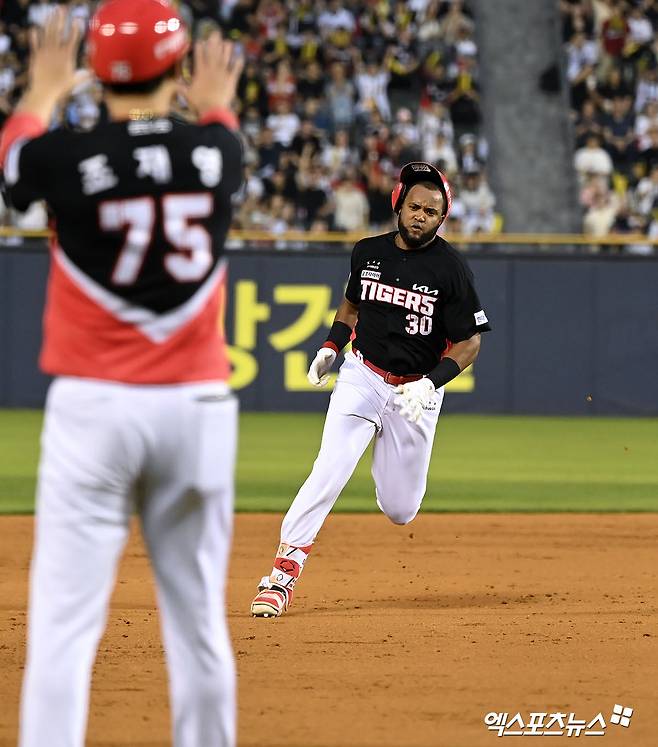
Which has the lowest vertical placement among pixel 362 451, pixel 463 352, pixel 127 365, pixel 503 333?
pixel 503 333

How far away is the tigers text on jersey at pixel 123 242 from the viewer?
3.90m

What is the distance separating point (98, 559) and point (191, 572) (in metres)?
0.27

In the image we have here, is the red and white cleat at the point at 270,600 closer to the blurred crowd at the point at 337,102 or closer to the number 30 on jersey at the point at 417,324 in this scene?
the number 30 on jersey at the point at 417,324

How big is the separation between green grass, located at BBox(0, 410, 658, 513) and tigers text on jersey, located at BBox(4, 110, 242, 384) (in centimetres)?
832

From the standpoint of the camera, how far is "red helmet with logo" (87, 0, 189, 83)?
390 cm

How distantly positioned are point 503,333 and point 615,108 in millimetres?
6491

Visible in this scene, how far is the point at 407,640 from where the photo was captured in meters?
7.15

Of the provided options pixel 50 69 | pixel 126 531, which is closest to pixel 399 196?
pixel 50 69

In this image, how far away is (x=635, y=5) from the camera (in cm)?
2662

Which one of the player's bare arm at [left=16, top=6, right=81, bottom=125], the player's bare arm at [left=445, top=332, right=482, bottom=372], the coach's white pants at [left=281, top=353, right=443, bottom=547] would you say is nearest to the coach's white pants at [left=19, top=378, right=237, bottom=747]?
the player's bare arm at [left=16, top=6, right=81, bottom=125]

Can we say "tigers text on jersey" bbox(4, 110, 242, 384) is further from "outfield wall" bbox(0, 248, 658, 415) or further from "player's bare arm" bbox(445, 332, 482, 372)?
"outfield wall" bbox(0, 248, 658, 415)

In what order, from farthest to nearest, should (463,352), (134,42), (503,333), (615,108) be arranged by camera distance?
1. (615,108)
2. (503,333)
3. (463,352)
4. (134,42)

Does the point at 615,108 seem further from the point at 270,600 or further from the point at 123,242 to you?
the point at 123,242

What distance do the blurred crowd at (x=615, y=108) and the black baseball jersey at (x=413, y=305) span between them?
13949 millimetres
